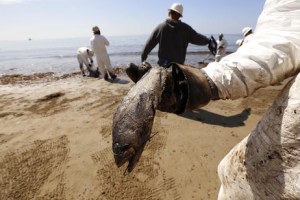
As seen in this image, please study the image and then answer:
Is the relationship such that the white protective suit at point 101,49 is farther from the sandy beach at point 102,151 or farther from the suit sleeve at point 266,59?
the suit sleeve at point 266,59

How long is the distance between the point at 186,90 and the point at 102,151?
2.86 meters

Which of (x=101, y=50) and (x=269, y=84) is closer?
(x=269, y=84)

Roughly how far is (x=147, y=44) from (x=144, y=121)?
12.6ft

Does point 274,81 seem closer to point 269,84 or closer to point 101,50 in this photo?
point 269,84

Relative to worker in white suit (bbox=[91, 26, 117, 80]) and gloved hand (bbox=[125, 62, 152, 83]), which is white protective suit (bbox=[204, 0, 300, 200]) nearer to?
gloved hand (bbox=[125, 62, 152, 83])

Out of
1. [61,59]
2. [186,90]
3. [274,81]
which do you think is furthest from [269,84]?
[61,59]

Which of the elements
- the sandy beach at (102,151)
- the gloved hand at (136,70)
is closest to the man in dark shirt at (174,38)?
the sandy beach at (102,151)

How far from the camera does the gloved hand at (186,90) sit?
111 centimetres

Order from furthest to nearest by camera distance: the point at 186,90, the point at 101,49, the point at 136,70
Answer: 1. the point at 101,49
2. the point at 136,70
3. the point at 186,90

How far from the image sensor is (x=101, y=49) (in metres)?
9.09

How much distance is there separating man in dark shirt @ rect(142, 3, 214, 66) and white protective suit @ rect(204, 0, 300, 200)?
3469 millimetres

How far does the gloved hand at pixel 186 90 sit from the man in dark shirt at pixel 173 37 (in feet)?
11.2

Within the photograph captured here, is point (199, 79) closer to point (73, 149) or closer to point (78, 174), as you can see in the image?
point (78, 174)

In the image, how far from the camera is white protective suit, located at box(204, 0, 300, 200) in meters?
1.04
